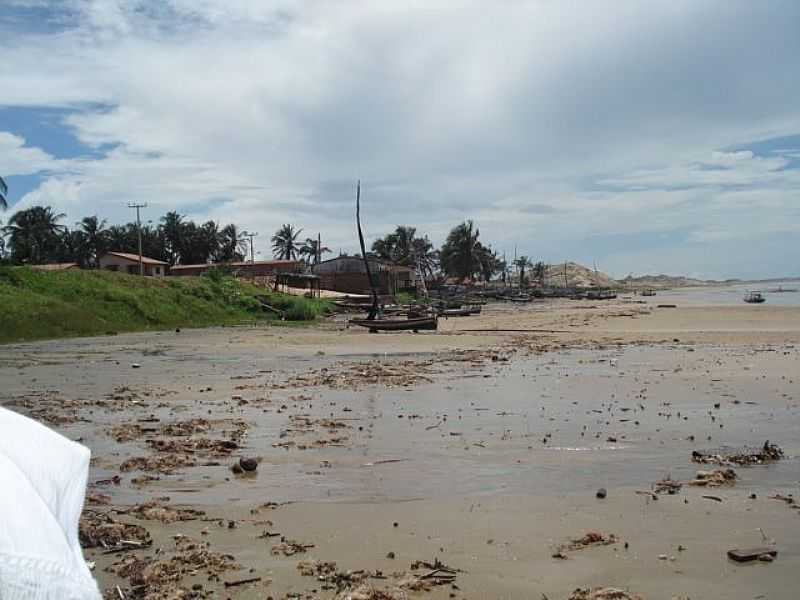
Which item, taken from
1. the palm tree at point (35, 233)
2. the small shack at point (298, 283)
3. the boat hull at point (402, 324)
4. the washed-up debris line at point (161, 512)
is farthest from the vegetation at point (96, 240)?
the washed-up debris line at point (161, 512)

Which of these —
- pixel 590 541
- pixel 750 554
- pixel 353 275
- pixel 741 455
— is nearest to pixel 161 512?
pixel 590 541

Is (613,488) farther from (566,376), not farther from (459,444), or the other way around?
(566,376)

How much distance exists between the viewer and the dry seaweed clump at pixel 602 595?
5.23m

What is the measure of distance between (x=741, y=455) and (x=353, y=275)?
3372 inches

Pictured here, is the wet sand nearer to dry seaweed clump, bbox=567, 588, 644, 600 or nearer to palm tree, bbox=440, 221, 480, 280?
dry seaweed clump, bbox=567, 588, 644, 600

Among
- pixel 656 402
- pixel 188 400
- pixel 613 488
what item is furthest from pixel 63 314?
pixel 613 488

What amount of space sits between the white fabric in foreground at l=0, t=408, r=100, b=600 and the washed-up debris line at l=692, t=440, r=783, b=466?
817cm

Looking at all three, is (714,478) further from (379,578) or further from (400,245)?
(400,245)

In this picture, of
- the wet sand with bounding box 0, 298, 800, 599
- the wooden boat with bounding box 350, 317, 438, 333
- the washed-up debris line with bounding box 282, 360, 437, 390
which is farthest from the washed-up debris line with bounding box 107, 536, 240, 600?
the wooden boat with bounding box 350, 317, 438, 333

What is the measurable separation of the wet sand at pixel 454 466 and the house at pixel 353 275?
69.5 m

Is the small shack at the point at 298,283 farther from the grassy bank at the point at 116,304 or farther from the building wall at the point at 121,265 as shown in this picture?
the building wall at the point at 121,265

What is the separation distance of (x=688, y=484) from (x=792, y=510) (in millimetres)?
1141

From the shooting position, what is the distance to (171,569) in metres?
5.65

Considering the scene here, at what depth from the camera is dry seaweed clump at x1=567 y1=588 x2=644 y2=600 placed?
5227 mm
